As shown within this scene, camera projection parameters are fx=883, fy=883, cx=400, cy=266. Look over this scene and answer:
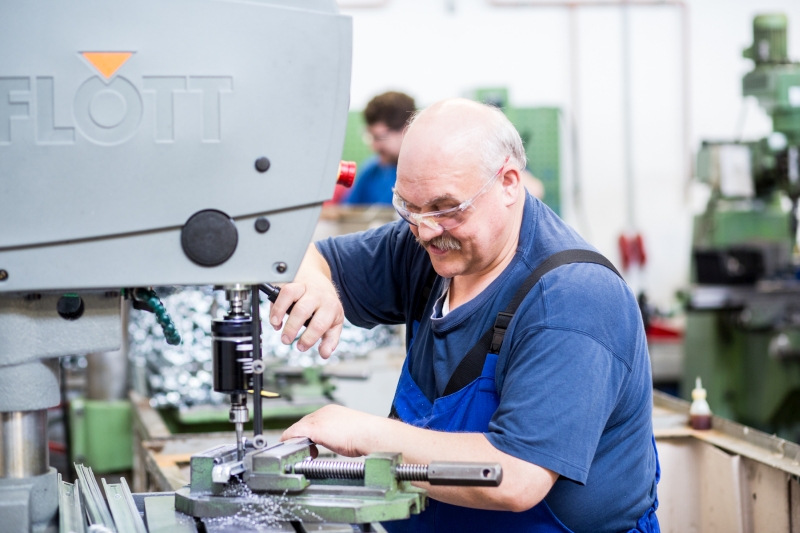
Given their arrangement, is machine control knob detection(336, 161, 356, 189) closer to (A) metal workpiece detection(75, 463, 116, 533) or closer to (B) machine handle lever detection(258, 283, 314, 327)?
(B) machine handle lever detection(258, 283, 314, 327)

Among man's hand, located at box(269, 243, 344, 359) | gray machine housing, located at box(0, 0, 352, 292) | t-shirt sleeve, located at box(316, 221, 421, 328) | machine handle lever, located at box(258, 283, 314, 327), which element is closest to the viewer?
gray machine housing, located at box(0, 0, 352, 292)

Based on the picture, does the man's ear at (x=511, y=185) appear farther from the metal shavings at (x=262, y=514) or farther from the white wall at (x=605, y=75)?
the white wall at (x=605, y=75)

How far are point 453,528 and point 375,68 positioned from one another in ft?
14.4

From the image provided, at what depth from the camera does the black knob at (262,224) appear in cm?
90

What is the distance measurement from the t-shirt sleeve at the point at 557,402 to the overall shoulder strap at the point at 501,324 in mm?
88

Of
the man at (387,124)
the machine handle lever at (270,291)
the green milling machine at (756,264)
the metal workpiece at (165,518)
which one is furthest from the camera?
the green milling machine at (756,264)

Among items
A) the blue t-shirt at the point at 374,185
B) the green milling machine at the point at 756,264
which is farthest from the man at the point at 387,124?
the green milling machine at the point at 756,264

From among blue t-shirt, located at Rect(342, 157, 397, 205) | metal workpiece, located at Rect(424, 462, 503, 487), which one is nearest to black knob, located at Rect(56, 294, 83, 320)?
metal workpiece, located at Rect(424, 462, 503, 487)

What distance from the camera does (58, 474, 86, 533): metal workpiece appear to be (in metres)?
0.95

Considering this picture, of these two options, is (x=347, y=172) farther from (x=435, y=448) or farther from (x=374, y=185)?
(x=374, y=185)

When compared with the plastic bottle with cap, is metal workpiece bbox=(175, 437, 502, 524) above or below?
above

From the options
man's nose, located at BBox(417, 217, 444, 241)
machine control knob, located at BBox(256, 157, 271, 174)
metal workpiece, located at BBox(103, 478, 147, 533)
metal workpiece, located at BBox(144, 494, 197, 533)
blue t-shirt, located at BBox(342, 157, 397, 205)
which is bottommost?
metal workpiece, located at BBox(144, 494, 197, 533)

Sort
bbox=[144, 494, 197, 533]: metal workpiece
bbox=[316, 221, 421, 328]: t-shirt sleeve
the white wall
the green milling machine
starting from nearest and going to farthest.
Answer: bbox=[144, 494, 197, 533]: metal workpiece → bbox=[316, 221, 421, 328]: t-shirt sleeve → the green milling machine → the white wall

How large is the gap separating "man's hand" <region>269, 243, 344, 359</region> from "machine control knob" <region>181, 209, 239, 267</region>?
320 mm
